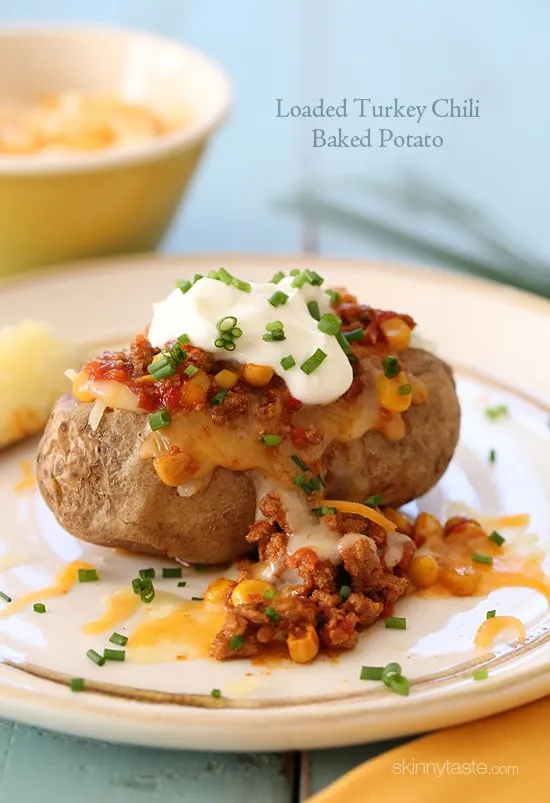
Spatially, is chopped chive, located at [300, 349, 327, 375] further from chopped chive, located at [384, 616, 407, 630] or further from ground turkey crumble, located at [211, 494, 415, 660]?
chopped chive, located at [384, 616, 407, 630]

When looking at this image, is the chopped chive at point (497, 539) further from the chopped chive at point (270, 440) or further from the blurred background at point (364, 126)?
the blurred background at point (364, 126)

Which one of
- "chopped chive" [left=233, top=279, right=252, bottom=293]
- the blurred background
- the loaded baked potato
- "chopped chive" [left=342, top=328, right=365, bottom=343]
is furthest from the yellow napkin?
the blurred background

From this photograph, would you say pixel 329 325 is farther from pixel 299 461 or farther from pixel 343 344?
pixel 299 461

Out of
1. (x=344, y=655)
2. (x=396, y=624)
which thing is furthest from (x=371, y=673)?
(x=396, y=624)

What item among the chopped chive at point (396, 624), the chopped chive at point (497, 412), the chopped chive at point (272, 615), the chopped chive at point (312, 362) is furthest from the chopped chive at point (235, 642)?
the chopped chive at point (497, 412)

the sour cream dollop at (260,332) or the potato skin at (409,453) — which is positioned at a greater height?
the sour cream dollop at (260,332)

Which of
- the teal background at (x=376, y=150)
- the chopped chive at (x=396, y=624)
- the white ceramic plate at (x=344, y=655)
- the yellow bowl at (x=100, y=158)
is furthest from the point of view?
the teal background at (x=376, y=150)
